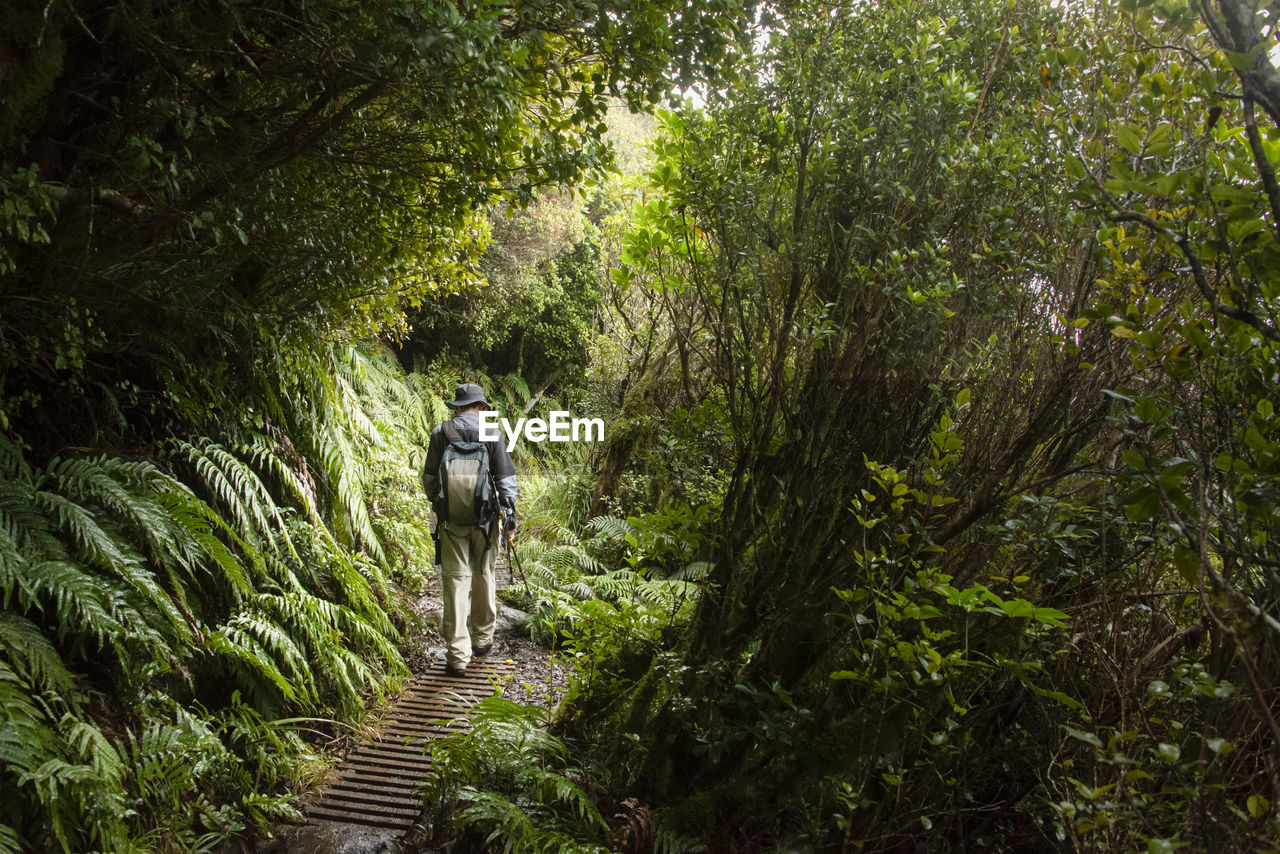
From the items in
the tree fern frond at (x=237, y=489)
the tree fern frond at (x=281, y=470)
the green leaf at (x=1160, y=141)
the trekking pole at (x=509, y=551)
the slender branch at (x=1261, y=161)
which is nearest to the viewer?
the slender branch at (x=1261, y=161)

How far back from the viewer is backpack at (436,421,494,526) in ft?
19.3

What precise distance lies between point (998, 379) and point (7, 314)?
12.5 feet

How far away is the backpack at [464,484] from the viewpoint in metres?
5.89

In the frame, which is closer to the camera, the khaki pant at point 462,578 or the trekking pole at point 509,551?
the khaki pant at point 462,578

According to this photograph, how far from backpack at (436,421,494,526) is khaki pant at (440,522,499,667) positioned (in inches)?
4.2

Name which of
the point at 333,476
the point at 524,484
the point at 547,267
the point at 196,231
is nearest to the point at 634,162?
the point at 547,267

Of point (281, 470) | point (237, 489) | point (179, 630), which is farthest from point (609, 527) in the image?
point (179, 630)

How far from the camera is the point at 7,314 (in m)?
3.09

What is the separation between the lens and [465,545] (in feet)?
19.6

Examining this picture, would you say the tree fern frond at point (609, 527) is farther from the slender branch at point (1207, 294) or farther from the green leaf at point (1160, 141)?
the slender branch at point (1207, 294)

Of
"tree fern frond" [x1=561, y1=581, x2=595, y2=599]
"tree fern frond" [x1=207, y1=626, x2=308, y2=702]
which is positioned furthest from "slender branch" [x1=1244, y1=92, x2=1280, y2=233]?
"tree fern frond" [x1=561, y1=581, x2=595, y2=599]

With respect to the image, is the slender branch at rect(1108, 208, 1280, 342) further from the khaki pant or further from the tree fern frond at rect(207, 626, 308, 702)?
the khaki pant

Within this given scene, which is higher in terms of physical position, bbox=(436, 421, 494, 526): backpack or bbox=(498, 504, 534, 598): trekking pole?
bbox=(436, 421, 494, 526): backpack

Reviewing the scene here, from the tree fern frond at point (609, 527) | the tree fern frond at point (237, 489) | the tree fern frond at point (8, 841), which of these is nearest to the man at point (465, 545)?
the tree fern frond at point (237, 489)
